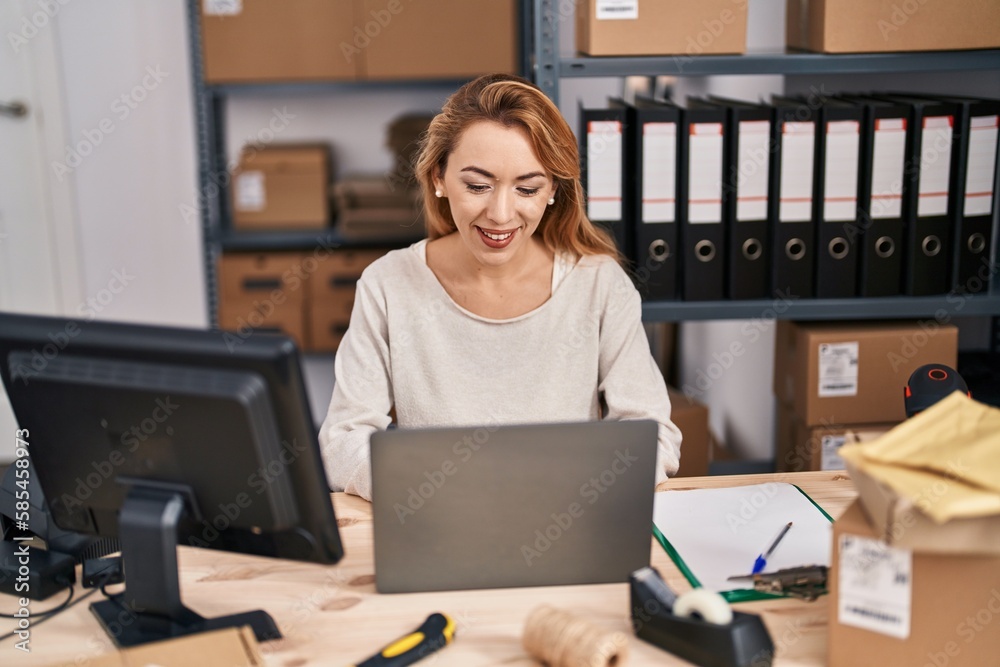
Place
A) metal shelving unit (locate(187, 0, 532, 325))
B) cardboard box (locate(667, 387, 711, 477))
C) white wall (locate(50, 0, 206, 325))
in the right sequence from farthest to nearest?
white wall (locate(50, 0, 206, 325)), metal shelving unit (locate(187, 0, 532, 325)), cardboard box (locate(667, 387, 711, 477))

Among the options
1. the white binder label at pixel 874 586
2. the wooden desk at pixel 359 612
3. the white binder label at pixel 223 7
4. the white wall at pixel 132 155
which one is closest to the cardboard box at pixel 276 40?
the white binder label at pixel 223 7

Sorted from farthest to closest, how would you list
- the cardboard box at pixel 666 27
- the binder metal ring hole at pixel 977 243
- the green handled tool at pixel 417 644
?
the binder metal ring hole at pixel 977 243, the cardboard box at pixel 666 27, the green handled tool at pixel 417 644

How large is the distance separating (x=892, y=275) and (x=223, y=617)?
150 centimetres

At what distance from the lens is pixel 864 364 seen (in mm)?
2086

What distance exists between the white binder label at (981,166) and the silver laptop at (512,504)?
1222 mm

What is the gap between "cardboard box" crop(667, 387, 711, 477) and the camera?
2.38m

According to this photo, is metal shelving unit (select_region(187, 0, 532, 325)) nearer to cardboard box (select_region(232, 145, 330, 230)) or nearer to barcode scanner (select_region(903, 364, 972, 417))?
cardboard box (select_region(232, 145, 330, 230))

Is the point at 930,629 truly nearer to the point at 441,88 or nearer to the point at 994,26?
the point at 994,26

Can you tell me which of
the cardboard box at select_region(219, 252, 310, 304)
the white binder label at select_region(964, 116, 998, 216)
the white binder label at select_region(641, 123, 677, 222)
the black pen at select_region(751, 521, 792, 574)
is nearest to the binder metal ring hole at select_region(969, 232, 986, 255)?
the white binder label at select_region(964, 116, 998, 216)

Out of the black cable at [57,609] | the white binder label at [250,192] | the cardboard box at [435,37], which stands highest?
the cardboard box at [435,37]

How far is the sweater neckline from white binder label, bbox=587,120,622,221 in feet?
0.70

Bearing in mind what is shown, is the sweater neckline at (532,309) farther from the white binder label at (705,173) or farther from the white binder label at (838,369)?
the white binder label at (838,369)

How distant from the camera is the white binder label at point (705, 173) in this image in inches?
78.0

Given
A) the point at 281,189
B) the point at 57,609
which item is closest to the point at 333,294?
the point at 281,189
